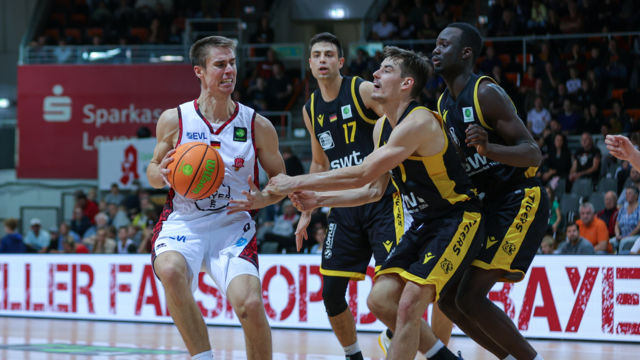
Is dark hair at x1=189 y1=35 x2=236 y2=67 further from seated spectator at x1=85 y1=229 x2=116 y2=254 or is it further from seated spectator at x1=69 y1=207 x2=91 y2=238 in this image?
seated spectator at x1=69 y1=207 x2=91 y2=238

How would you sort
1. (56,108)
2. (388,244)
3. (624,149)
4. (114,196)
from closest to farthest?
1. (624,149)
2. (388,244)
3. (114,196)
4. (56,108)

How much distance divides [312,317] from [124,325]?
8.35 feet

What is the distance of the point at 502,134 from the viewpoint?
5.32 m

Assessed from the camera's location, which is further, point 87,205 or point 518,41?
point 518,41

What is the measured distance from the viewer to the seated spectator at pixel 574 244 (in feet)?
33.5

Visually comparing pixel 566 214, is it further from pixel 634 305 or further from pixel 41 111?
pixel 41 111

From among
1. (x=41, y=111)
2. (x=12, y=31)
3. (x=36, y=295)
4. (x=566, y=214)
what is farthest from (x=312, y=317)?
(x=12, y=31)


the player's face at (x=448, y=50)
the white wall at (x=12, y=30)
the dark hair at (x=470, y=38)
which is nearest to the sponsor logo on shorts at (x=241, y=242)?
the player's face at (x=448, y=50)

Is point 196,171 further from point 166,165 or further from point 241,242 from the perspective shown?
point 241,242

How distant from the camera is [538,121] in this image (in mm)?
14125

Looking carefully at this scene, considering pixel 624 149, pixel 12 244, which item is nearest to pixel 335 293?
pixel 624 149

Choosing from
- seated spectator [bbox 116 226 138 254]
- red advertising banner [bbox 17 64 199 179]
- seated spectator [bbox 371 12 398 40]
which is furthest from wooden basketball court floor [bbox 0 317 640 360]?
seated spectator [bbox 371 12 398 40]

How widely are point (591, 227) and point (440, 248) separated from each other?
5989 millimetres

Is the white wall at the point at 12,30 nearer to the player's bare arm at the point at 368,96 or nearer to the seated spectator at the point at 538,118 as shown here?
the seated spectator at the point at 538,118
